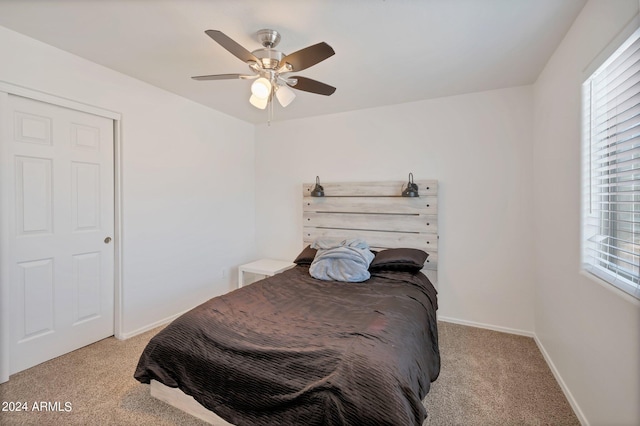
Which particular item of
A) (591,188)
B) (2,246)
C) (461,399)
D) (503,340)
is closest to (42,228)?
(2,246)

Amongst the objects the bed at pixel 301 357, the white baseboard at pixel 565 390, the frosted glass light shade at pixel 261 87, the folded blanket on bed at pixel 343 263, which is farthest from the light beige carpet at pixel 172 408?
the frosted glass light shade at pixel 261 87

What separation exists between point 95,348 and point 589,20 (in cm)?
426

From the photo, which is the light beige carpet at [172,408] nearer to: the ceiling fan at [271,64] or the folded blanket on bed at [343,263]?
the folded blanket on bed at [343,263]

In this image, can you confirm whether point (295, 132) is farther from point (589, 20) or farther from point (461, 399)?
point (461, 399)

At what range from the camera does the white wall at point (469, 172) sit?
113 inches

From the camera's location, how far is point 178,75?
266 centimetres

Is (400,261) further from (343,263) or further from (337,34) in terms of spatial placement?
(337,34)

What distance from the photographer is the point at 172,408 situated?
182cm

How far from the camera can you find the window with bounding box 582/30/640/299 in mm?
1328

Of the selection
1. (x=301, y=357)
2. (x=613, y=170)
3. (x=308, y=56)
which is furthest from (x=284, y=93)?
(x=613, y=170)

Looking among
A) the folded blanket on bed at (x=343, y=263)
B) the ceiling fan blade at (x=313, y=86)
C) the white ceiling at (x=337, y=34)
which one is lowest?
the folded blanket on bed at (x=343, y=263)

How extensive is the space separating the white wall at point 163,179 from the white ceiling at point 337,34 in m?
0.20

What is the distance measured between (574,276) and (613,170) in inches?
28.1

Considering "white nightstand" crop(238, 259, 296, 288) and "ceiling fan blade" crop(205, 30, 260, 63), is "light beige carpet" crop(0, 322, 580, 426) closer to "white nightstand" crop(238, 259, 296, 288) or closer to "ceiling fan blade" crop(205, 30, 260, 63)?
"white nightstand" crop(238, 259, 296, 288)
